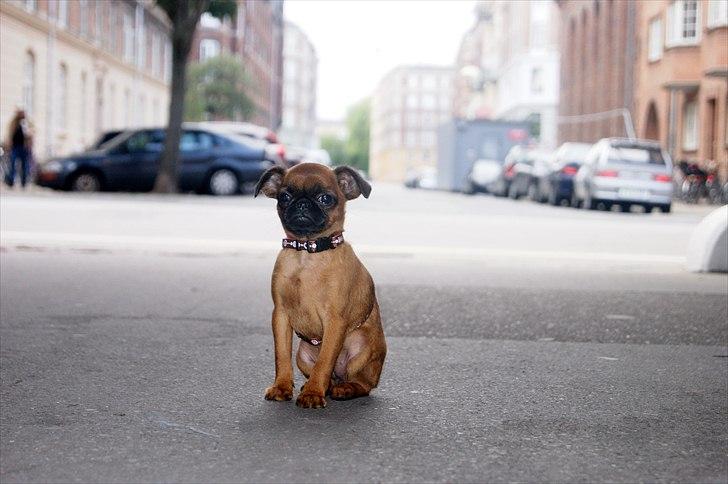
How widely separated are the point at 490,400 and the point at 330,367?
90 cm

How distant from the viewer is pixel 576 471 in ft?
12.5

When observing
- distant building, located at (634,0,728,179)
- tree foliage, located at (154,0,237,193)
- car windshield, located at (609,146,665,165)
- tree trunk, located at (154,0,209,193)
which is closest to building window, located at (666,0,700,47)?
distant building, located at (634,0,728,179)

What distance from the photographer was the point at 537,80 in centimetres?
8512

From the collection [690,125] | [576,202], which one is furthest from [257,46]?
[576,202]

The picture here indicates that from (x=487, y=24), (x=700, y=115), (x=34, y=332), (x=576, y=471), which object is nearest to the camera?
(x=576, y=471)

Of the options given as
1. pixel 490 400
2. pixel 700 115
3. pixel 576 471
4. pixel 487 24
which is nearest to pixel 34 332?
pixel 490 400

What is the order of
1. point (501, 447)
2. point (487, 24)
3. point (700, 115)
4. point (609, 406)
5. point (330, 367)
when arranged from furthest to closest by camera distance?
point (487, 24), point (700, 115), point (609, 406), point (330, 367), point (501, 447)

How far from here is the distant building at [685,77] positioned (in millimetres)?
36188

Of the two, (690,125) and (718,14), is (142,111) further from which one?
(718,14)

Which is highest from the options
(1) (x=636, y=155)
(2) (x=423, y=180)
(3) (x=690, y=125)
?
(3) (x=690, y=125)

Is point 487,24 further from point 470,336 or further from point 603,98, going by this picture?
point 470,336

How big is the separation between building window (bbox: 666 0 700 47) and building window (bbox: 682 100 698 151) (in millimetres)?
2462

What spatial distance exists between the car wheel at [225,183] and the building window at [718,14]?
16.2 m

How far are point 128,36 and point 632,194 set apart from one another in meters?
33.1
